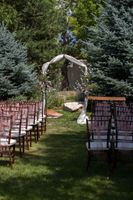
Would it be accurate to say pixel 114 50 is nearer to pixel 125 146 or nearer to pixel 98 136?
pixel 98 136

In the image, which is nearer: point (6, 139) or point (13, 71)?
point (6, 139)

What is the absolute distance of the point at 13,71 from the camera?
2398 centimetres

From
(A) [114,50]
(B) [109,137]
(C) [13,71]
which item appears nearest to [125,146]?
(B) [109,137]

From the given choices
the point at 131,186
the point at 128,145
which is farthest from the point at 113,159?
the point at 131,186

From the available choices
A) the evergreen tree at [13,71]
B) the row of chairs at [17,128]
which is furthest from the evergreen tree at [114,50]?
the row of chairs at [17,128]

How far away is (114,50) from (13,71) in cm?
525

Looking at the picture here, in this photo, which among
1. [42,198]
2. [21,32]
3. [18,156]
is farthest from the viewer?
[21,32]

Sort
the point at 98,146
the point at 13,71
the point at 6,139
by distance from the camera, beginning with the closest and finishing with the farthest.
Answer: the point at 98,146 < the point at 6,139 < the point at 13,71

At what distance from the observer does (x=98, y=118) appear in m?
10.9

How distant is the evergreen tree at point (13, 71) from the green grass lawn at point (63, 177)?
1019 centimetres

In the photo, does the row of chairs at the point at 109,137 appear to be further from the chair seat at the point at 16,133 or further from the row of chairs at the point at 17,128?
the chair seat at the point at 16,133

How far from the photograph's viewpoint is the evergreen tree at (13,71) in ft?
77.2

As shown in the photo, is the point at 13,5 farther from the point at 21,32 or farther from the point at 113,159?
the point at 113,159

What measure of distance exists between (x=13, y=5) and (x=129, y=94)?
37.2ft
